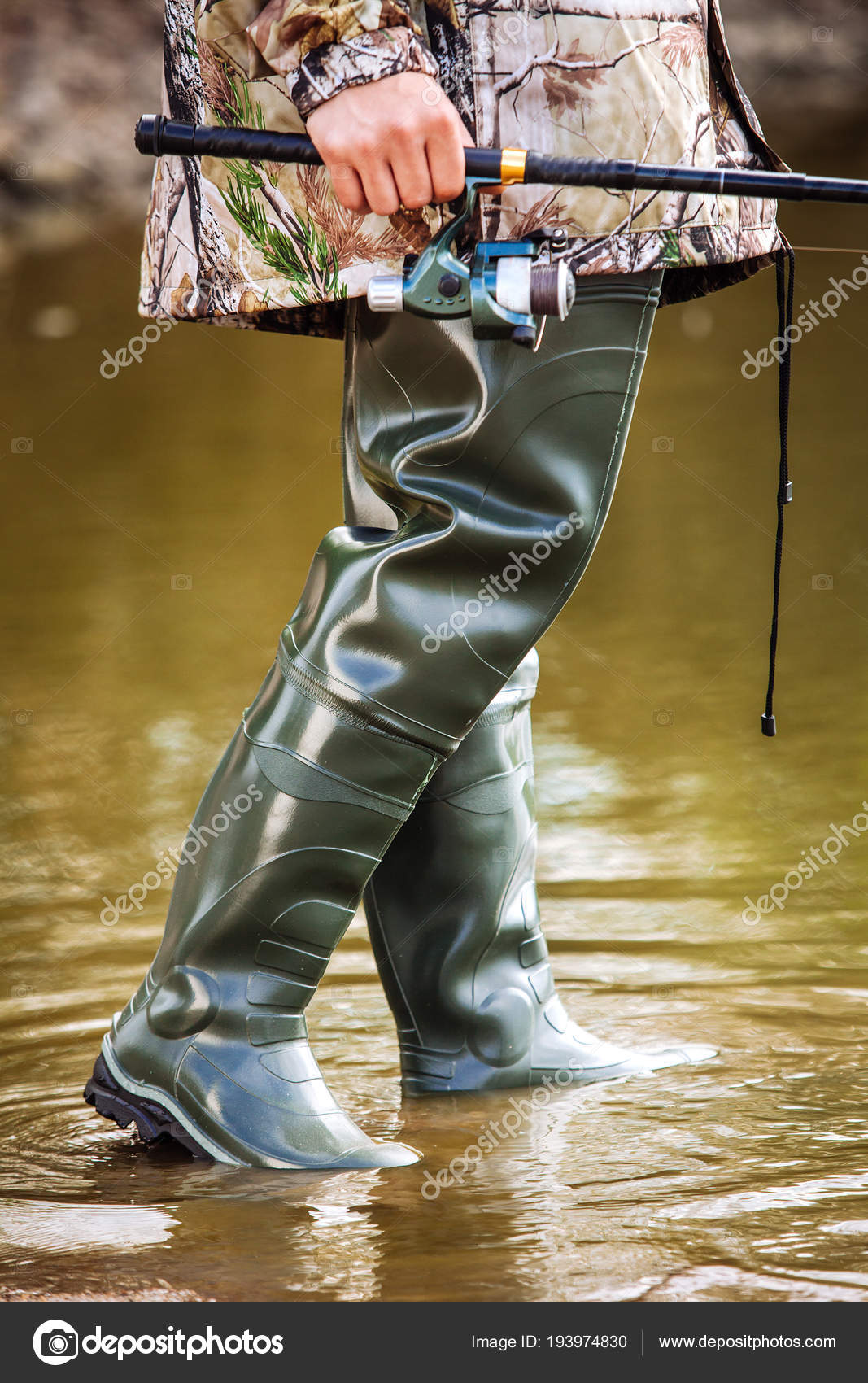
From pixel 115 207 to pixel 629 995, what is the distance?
25.3 ft

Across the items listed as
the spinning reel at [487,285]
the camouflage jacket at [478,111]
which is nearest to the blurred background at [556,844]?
the camouflage jacket at [478,111]

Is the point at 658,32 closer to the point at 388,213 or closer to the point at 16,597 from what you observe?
the point at 388,213

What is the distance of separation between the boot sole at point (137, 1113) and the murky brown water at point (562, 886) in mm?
18

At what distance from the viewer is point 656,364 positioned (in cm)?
582

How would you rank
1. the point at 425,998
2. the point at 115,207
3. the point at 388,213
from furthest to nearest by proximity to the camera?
1. the point at 115,207
2. the point at 425,998
3. the point at 388,213

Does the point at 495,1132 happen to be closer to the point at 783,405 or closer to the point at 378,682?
the point at 378,682

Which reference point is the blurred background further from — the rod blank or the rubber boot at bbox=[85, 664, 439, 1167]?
the rod blank

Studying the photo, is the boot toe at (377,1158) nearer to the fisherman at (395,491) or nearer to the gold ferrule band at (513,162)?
the fisherman at (395,491)

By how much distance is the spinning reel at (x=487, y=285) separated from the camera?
107 cm

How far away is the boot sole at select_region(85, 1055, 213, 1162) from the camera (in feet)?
3.91

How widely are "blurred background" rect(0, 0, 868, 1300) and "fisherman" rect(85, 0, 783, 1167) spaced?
0.11 m

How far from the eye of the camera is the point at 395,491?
3.94ft
